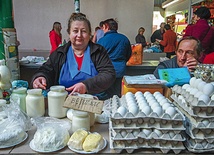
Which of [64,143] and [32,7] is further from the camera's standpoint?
[32,7]

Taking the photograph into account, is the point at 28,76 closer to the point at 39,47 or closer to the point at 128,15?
the point at 39,47

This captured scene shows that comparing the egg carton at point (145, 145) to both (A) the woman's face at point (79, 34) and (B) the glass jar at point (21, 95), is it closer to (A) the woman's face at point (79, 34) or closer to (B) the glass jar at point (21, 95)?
(B) the glass jar at point (21, 95)

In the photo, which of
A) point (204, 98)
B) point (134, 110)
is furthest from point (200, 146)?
point (134, 110)

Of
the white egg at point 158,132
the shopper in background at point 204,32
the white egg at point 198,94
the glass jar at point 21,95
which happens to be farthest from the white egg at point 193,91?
the shopper in background at point 204,32

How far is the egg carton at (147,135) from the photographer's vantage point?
95 centimetres

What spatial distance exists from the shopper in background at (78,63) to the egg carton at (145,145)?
74 cm

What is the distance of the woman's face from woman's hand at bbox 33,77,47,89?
38 cm

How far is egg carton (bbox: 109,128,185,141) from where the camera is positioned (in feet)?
3.10

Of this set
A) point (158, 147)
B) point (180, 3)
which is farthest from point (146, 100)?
point (180, 3)

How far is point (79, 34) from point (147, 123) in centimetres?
99

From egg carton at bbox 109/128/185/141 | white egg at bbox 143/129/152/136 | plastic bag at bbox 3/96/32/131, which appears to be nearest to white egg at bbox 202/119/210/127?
egg carton at bbox 109/128/185/141

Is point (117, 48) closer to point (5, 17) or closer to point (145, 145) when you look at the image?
point (5, 17)

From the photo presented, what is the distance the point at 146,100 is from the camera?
1105mm

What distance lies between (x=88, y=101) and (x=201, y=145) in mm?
544
